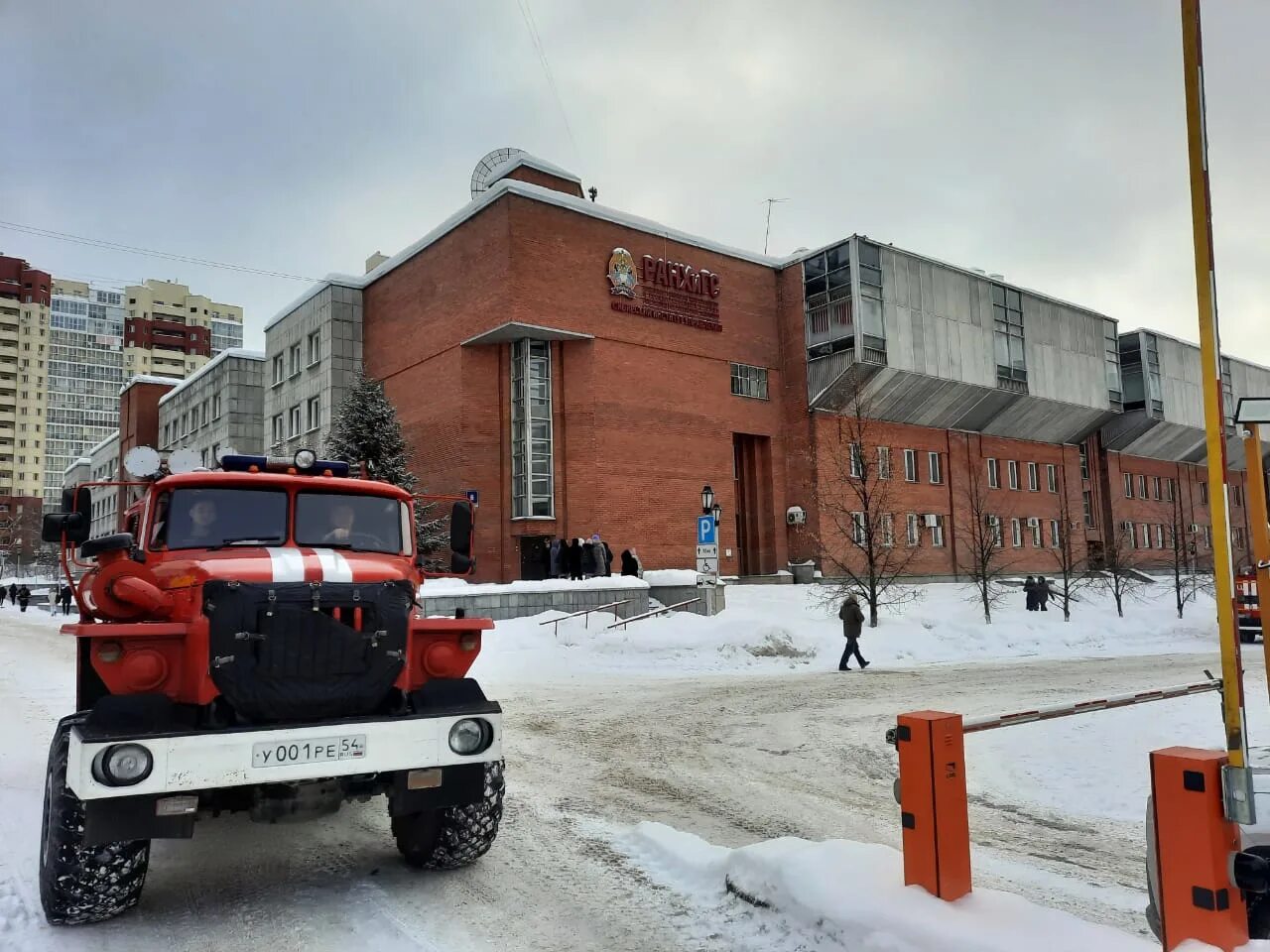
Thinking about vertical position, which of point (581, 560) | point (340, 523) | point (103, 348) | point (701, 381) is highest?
point (103, 348)

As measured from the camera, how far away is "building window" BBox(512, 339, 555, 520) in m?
32.1

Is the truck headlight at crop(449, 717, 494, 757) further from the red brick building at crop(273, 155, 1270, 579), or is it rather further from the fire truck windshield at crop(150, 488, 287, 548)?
the red brick building at crop(273, 155, 1270, 579)

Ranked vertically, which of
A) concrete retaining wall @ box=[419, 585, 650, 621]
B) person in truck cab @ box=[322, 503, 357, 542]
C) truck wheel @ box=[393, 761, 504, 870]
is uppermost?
person in truck cab @ box=[322, 503, 357, 542]

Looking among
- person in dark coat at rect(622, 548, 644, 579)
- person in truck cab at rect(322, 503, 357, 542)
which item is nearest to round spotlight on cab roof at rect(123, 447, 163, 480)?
person in truck cab at rect(322, 503, 357, 542)

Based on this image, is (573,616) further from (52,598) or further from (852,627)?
(52,598)

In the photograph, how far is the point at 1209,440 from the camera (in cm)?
329

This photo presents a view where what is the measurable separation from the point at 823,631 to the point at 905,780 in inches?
735

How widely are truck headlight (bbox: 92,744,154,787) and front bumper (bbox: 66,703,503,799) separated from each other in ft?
0.06

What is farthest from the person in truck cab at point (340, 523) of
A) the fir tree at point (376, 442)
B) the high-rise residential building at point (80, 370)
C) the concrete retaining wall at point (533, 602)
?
the high-rise residential building at point (80, 370)

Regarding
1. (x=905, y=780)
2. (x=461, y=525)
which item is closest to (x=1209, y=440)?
(x=905, y=780)

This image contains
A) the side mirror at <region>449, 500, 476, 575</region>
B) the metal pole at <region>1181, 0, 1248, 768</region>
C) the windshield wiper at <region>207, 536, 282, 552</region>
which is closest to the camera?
the metal pole at <region>1181, 0, 1248, 768</region>

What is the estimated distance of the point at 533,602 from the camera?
72.7ft

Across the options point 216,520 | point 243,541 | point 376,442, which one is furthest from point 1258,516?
point 376,442

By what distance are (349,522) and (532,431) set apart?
A: 2617 cm
